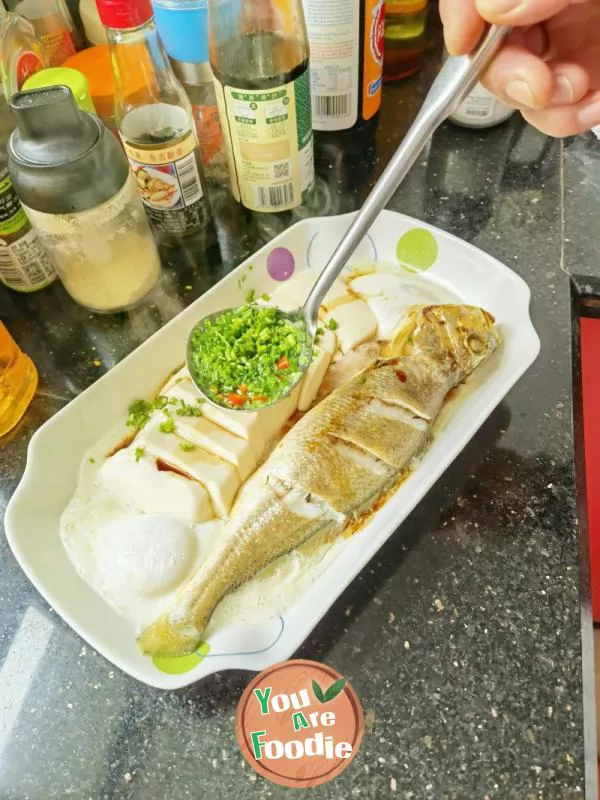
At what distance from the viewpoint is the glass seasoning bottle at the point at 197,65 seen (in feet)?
2.65

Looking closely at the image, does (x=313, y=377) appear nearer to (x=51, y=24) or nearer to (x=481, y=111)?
(x=481, y=111)

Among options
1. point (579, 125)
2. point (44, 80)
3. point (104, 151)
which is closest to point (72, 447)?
point (104, 151)

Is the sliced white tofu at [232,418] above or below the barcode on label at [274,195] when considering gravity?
below

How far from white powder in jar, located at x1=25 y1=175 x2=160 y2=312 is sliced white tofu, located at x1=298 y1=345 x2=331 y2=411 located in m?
0.26

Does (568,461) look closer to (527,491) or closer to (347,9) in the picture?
(527,491)

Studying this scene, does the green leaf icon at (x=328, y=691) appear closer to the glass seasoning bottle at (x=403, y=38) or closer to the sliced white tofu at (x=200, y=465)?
the sliced white tofu at (x=200, y=465)

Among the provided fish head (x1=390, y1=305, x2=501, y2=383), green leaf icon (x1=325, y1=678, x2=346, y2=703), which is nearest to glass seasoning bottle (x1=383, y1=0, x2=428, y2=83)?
fish head (x1=390, y1=305, x2=501, y2=383)

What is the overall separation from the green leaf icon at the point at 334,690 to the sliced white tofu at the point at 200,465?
0.21 m

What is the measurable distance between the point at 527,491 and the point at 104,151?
0.61 meters

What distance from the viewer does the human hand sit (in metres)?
0.53

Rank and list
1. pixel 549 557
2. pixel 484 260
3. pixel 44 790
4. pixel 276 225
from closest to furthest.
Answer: pixel 44 790 → pixel 549 557 → pixel 484 260 → pixel 276 225

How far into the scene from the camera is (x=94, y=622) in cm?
61

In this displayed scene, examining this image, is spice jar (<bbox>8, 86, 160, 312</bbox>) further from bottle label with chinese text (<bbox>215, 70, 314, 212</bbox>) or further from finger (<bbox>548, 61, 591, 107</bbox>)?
finger (<bbox>548, 61, 591, 107</bbox>)

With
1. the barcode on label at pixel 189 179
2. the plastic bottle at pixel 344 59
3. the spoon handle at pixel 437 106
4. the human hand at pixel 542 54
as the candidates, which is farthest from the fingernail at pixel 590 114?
the barcode on label at pixel 189 179
